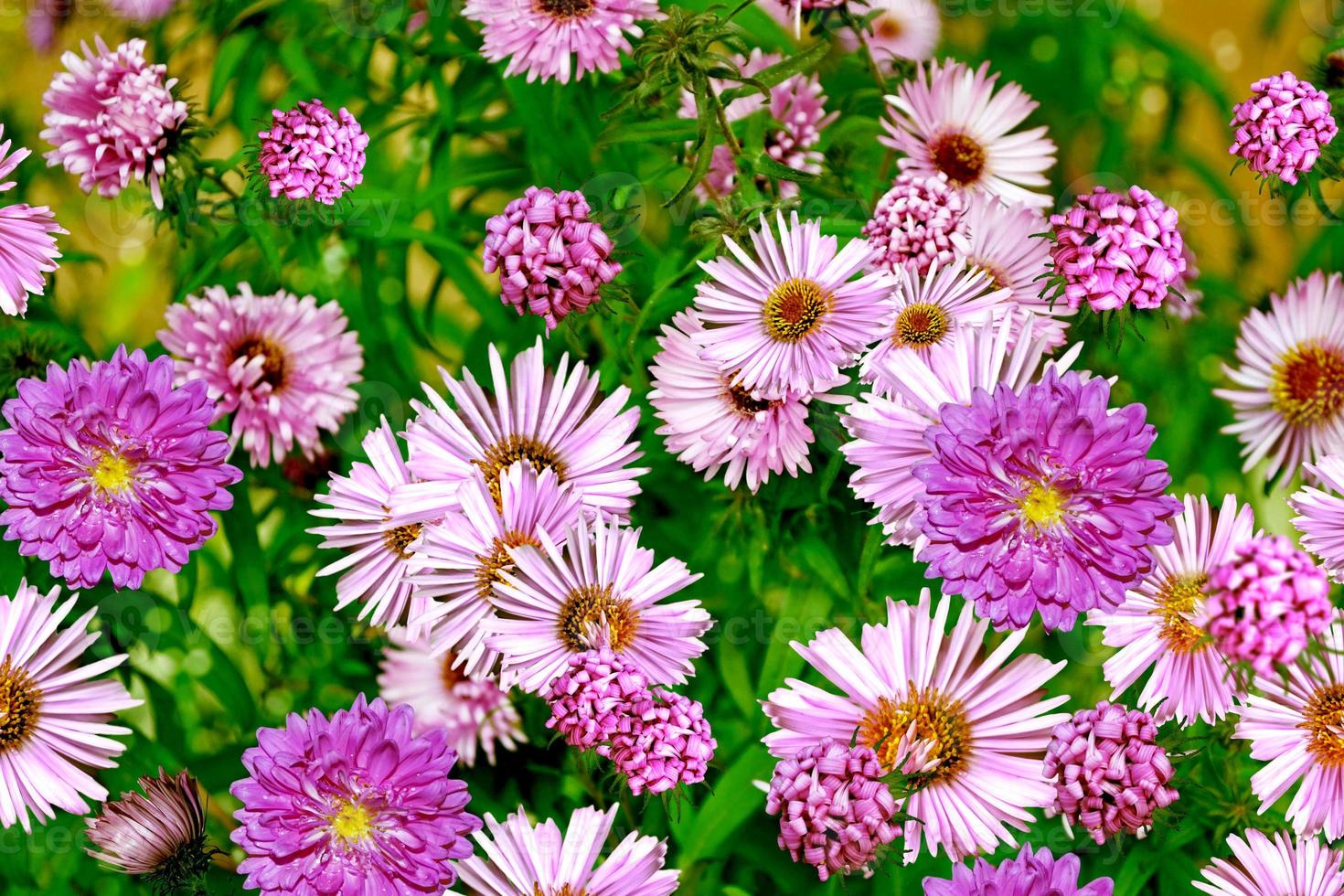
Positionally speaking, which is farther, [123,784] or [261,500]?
[261,500]

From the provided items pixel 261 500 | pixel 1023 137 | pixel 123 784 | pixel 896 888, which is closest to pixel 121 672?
pixel 123 784

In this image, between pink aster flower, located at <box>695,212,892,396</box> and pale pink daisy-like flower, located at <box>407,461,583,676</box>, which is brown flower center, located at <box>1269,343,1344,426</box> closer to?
pink aster flower, located at <box>695,212,892,396</box>

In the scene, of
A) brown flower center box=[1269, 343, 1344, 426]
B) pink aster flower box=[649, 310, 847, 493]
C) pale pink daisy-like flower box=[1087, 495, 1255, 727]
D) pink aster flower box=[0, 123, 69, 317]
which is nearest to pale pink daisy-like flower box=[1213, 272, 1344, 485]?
brown flower center box=[1269, 343, 1344, 426]

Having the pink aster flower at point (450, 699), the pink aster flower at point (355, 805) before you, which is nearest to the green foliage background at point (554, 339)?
the pink aster flower at point (450, 699)

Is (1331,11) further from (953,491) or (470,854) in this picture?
(470,854)

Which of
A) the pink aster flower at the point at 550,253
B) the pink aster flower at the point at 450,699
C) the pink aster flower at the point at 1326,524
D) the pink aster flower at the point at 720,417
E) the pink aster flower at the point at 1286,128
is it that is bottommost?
the pink aster flower at the point at 450,699

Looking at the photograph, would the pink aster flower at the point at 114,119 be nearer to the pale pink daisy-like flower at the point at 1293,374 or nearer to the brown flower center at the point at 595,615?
the brown flower center at the point at 595,615

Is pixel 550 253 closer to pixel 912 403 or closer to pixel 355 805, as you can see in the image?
pixel 912 403

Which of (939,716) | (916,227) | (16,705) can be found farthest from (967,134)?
(16,705)
